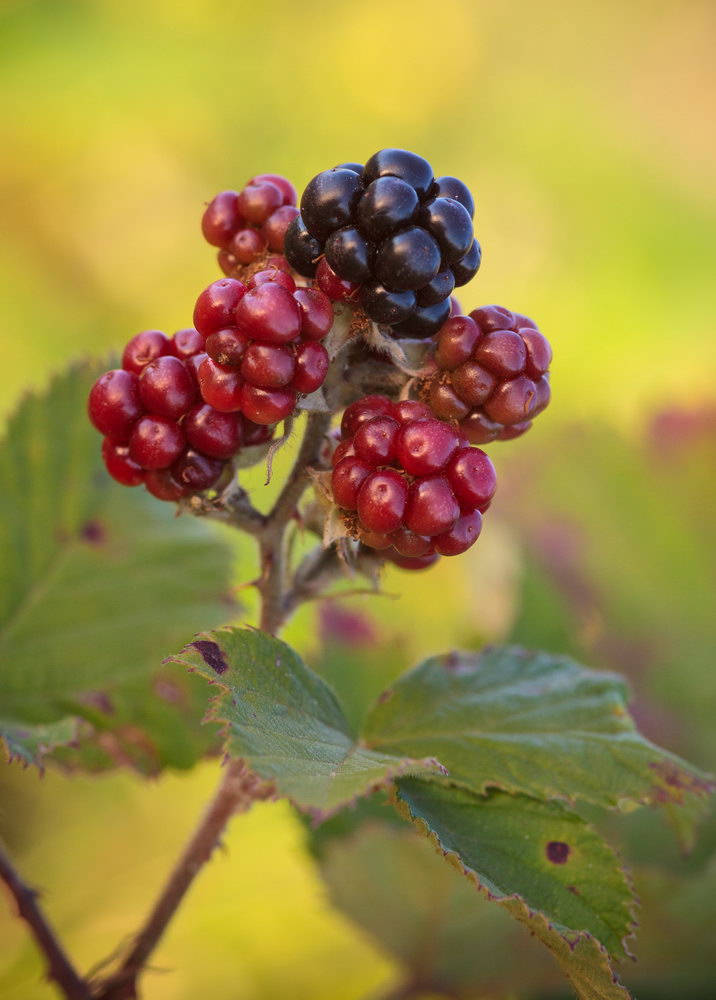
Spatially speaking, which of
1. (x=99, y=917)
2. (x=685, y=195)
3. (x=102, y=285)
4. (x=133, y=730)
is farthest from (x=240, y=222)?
(x=685, y=195)

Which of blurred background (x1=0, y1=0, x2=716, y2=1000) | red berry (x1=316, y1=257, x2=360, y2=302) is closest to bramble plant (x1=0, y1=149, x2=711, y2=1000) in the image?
red berry (x1=316, y1=257, x2=360, y2=302)

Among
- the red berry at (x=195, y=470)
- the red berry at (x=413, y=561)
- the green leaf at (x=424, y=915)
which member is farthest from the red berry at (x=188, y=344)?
the green leaf at (x=424, y=915)

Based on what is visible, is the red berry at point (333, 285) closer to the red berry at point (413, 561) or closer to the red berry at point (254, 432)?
the red berry at point (254, 432)

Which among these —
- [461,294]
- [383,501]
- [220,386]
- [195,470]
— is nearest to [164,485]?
[195,470]

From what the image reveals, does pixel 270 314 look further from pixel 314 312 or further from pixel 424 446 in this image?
A: pixel 424 446

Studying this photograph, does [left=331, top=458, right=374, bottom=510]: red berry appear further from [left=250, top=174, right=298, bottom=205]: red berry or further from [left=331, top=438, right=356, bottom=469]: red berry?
[left=250, top=174, right=298, bottom=205]: red berry

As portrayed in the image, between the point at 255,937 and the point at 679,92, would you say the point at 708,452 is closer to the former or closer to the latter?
the point at 255,937

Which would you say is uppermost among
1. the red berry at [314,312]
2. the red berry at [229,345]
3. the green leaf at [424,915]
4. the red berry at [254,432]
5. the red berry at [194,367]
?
the red berry at [314,312]
